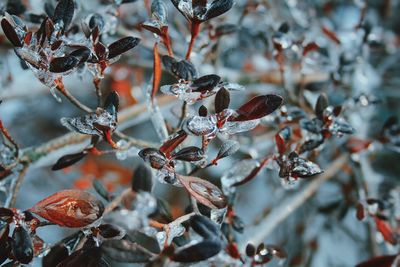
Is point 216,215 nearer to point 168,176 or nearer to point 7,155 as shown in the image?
point 168,176

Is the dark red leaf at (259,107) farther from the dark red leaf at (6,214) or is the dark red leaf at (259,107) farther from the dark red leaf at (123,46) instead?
the dark red leaf at (6,214)

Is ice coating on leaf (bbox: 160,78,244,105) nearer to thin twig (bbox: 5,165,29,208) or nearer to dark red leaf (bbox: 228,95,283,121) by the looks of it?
dark red leaf (bbox: 228,95,283,121)

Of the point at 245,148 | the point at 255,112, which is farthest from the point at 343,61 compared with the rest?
the point at 255,112

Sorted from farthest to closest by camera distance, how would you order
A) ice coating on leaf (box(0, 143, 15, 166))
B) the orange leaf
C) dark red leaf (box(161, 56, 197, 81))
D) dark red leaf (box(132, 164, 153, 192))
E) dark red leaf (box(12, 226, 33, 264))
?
the orange leaf, ice coating on leaf (box(0, 143, 15, 166)), dark red leaf (box(132, 164, 153, 192)), dark red leaf (box(161, 56, 197, 81)), dark red leaf (box(12, 226, 33, 264))

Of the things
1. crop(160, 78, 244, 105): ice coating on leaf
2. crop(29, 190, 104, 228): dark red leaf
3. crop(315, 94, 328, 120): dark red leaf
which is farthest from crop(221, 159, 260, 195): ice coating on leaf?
crop(29, 190, 104, 228): dark red leaf

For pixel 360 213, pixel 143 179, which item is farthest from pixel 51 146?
pixel 360 213
